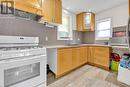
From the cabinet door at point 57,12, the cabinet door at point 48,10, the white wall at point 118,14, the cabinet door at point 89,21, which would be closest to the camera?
the cabinet door at point 48,10

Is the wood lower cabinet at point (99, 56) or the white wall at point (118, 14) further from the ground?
the white wall at point (118, 14)

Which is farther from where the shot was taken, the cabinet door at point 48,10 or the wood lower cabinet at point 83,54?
the wood lower cabinet at point 83,54

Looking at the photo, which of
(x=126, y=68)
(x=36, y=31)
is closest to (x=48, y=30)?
(x=36, y=31)

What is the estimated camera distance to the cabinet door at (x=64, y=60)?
2.45 metres

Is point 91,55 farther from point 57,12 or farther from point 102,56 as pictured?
point 57,12

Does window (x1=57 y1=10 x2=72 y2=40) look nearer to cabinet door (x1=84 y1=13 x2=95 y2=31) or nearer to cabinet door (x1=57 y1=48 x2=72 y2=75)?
cabinet door (x1=84 y1=13 x2=95 y2=31)

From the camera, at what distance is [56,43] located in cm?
325

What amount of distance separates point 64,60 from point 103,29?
246cm

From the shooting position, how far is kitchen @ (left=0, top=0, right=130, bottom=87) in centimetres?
149

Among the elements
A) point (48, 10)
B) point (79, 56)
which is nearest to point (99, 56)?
point (79, 56)

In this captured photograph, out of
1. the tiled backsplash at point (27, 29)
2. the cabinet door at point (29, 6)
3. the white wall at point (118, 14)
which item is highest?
the white wall at point (118, 14)

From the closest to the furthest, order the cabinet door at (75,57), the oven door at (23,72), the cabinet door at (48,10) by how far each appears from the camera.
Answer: the oven door at (23,72)
the cabinet door at (48,10)
the cabinet door at (75,57)

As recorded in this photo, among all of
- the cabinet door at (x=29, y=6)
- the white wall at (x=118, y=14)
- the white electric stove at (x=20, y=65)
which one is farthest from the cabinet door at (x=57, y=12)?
the white wall at (x=118, y=14)

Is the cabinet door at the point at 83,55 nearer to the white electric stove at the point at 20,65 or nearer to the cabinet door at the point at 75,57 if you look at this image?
the cabinet door at the point at 75,57
